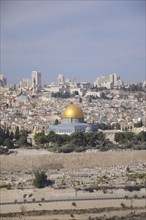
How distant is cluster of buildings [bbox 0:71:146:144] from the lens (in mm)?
21791

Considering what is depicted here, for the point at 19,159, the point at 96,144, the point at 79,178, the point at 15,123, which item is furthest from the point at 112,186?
the point at 15,123

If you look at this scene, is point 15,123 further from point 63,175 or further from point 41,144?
point 63,175

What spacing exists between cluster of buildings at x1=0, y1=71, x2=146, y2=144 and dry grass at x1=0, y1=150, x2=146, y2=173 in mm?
5230

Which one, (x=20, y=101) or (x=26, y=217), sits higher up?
(x=20, y=101)

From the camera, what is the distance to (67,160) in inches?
603

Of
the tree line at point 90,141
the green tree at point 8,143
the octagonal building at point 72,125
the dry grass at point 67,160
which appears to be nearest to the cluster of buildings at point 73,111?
the octagonal building at point 72,125

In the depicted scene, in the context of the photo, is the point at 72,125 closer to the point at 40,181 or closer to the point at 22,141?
the point at 22,141

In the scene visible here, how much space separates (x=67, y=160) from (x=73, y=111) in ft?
21.3

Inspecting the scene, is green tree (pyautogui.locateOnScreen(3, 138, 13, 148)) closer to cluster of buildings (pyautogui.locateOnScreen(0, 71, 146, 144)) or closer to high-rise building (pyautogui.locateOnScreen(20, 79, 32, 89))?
cluster of buildings (pyautogui.locateOnScreen(0, 71, 146, 144))

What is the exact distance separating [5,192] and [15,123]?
1356 cm

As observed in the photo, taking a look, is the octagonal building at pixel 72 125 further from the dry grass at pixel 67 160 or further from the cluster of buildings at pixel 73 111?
the dry grass at pixel 67 160

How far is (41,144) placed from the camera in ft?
61.2

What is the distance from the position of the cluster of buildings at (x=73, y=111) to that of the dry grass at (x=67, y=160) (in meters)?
5.23

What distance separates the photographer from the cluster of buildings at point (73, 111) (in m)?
21.8
